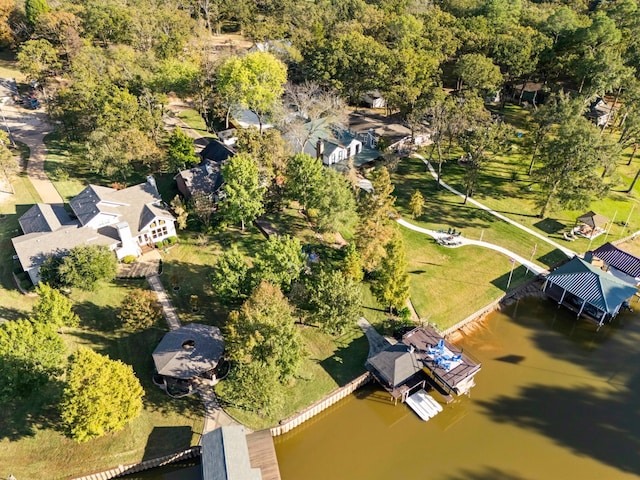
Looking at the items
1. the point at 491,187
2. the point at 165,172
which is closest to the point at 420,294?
the point at 491,187

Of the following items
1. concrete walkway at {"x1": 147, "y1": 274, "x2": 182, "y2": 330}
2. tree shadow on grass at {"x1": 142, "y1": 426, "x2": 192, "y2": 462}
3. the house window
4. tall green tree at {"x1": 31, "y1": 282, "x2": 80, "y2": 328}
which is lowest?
tree shadow on grass at {"x1": 142, "y1": 426, "x2": 192, "y2": 462}

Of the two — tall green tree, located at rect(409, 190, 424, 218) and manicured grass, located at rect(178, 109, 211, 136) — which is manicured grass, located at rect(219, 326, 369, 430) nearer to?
tall green tree, located at rect(409, 190, 424, 218)

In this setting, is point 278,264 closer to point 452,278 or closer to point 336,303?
point 336,303

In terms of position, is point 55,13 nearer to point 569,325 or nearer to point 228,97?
point 228,97

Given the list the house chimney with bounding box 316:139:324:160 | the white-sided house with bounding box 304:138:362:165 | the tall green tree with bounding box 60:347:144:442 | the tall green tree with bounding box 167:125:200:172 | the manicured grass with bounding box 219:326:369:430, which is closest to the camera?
the tall green tree with bounding box 60:347:144:442

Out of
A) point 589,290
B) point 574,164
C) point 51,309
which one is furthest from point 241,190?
point 574,164

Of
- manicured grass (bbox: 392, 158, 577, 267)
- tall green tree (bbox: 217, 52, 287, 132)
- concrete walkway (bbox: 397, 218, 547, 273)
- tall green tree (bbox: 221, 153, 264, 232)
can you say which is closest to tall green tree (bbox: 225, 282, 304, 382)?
tall green tree (bbox: 221, 153, 264, 232)

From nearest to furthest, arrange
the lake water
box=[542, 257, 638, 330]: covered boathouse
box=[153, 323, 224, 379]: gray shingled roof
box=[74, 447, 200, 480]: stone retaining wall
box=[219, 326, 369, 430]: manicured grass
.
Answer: box=[74, 447, 200, 480]: stone retaining wall < the lake water < box=[219, 326, 369, 430]: manicured grass < box=[153, 323, 224, 379]: gray shingled roof < box=[542, 257, 638, 330]: covered boathouse
